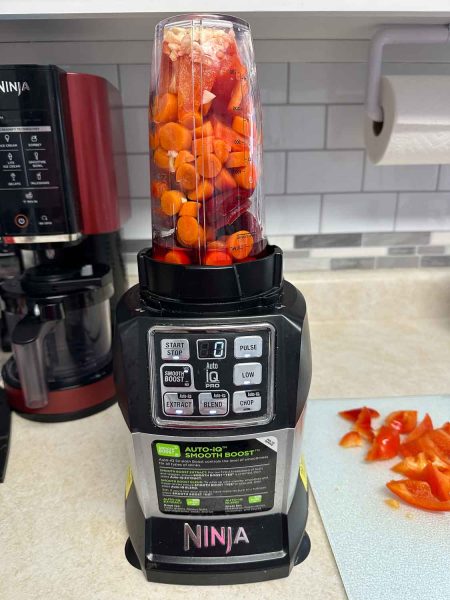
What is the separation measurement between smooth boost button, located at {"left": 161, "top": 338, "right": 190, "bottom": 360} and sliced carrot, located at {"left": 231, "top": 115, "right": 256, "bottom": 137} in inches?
6.9

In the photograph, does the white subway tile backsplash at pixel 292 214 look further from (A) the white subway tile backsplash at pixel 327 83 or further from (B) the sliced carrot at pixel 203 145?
(B) the sliced carrot at pixel 203 145

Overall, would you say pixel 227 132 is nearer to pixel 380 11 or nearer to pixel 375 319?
pixel 380 11

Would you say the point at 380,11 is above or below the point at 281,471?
above

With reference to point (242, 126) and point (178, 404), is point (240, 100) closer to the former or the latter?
point (242, 126)

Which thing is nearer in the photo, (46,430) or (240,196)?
(240,196)

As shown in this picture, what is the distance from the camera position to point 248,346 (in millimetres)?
367

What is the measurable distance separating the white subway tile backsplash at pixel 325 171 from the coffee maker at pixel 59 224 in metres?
0.31

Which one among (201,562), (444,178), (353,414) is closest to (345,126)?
(444,178)

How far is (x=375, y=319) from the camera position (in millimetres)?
912

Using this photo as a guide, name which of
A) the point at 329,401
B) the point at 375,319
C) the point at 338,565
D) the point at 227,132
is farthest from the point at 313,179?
the point at 338,565

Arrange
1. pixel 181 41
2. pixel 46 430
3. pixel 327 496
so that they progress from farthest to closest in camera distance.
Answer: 1. pixel 46 430
2. pixel 327 496
3. pixel 181 41

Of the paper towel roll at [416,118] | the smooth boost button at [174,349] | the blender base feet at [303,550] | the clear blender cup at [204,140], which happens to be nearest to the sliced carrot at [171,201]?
the clear blender cup at [204,140]

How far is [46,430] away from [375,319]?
0.61 metres

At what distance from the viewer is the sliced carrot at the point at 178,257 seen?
0.39 meters
